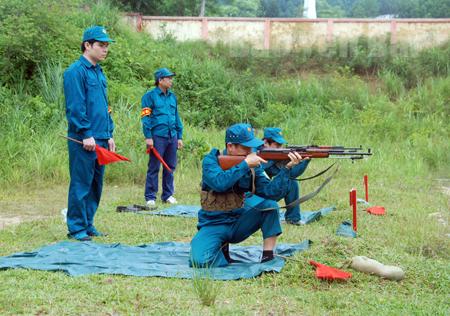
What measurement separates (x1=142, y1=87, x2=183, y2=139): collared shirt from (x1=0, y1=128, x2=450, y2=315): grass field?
45.1 inches

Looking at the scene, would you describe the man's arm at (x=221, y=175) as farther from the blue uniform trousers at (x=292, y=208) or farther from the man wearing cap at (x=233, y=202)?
the blue uniform trousers at (x=292, y=208)

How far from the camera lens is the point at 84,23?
50.5 feet

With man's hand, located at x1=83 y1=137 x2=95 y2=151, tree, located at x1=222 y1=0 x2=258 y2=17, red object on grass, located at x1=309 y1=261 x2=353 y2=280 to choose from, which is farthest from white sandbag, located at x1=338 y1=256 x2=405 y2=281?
tree, located at x1=222 y1=0 x2=258 y2=17

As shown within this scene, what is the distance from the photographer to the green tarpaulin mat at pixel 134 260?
3758mm

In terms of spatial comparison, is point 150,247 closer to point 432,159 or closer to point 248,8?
point 432,159

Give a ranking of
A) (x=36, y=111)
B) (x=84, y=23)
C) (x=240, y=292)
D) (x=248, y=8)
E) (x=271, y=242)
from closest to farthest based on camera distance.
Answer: (x=240, y=292) → (x=271, y=242) → (x=36, y=111) → (x=84, y=23) → (x=248, y=8)

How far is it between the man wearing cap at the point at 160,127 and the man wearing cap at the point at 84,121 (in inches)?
71.0

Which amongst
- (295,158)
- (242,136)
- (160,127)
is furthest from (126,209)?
(295,158)

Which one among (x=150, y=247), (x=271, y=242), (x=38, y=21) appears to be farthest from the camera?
(x=38, y=21)

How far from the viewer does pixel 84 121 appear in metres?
4.73

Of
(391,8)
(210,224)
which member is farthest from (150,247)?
(391,8)

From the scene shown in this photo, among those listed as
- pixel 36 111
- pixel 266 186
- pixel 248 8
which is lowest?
pixel 266 186

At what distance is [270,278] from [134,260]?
131 centimetres

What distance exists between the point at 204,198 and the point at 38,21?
9861 mm
